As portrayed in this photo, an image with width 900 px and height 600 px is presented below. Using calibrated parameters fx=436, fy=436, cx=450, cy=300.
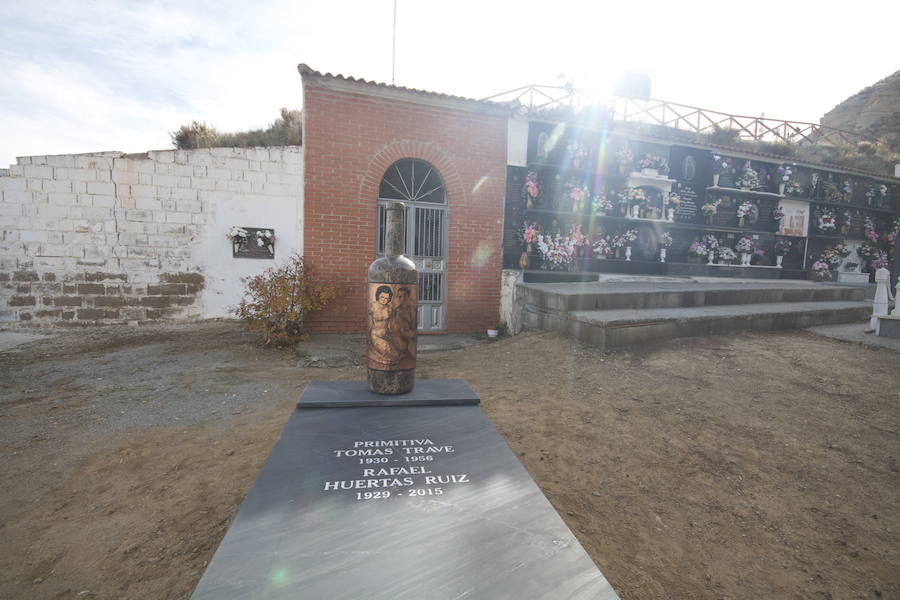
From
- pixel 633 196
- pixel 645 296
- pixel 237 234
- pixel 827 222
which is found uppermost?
pixel 633 196

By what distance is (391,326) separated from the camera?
2338 mm

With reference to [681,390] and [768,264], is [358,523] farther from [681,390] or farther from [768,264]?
[768,264]

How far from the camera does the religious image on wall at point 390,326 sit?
233cm

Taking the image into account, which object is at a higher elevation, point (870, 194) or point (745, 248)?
point (870, 194)

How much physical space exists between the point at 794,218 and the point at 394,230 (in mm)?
13024

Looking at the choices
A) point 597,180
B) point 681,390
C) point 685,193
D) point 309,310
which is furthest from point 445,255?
point 685,193

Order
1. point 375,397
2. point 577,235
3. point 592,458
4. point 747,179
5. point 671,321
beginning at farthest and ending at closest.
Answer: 1. point 747,179
2. point 577,235
3. point 671,321
4. point 592,458
5. point 375,397

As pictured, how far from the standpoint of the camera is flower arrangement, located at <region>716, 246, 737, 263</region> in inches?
417

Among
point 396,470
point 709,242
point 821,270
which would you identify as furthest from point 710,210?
point 396,470

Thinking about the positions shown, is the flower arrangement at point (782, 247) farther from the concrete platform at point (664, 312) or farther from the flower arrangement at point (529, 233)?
the flower arrangement at point (529, 233)

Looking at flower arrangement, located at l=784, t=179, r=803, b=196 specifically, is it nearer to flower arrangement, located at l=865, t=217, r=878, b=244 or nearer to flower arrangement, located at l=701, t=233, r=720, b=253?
flower arrangement, located at l=701, t=233, r=720, b=253

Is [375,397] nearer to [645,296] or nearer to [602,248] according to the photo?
[645,296]

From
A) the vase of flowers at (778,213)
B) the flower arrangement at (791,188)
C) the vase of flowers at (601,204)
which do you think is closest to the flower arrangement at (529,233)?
the vase of flowers at (601,204)

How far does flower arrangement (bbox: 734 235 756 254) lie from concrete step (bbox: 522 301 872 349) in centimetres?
339
